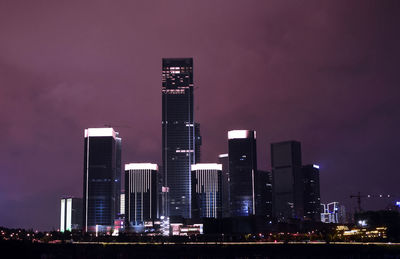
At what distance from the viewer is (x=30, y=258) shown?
195 metres

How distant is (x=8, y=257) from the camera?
178875 mm

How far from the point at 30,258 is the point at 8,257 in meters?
16.8

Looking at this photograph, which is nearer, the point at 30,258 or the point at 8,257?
the point at 8,257
